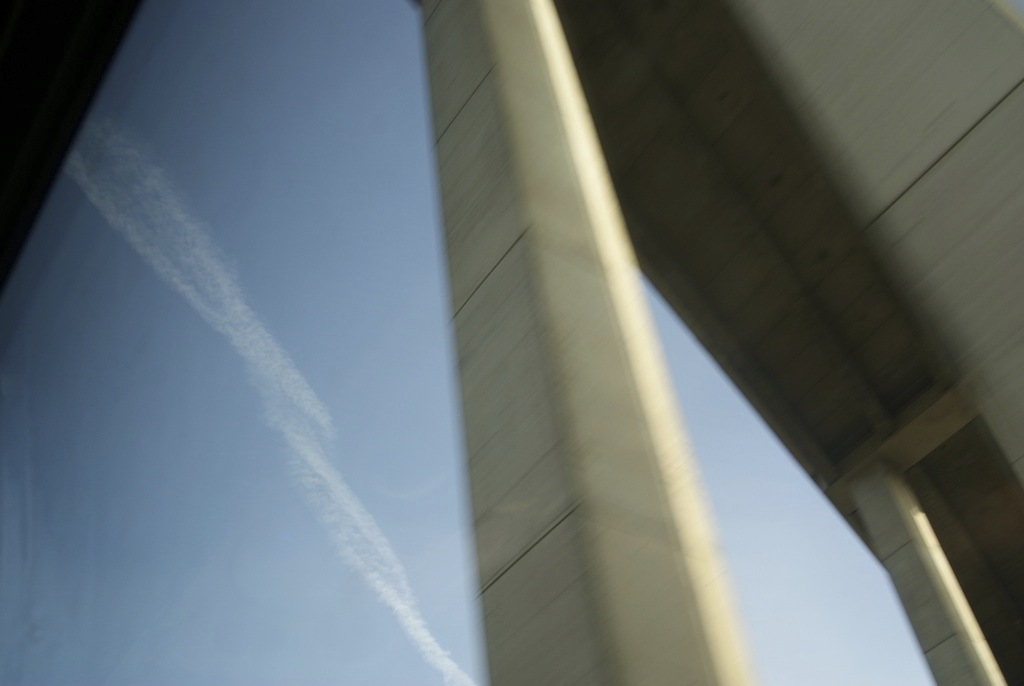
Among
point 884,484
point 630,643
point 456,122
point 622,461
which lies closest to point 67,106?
point 456,122

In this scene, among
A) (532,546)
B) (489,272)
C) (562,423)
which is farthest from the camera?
(489,272)

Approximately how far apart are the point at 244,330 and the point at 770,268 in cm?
1183

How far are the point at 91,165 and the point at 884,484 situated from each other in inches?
636

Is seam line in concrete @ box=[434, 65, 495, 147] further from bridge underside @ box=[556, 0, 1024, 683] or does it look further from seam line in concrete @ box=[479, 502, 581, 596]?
bridge underside @ box=[556, 0, 1024, 683]

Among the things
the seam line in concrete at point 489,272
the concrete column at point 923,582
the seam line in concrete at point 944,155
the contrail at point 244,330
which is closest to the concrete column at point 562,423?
the seam line in concrete at point 489,272

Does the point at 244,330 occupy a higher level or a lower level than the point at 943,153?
lower

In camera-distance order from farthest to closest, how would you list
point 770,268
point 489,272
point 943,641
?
1. point 943,641
2. point 770,268
3. point 489,272

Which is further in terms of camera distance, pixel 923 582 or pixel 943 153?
pixel 923 582

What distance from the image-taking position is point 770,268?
16984 mm

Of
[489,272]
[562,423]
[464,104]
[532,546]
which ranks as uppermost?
[562,423]

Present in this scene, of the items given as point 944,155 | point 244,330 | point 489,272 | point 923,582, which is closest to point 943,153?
point 944,155

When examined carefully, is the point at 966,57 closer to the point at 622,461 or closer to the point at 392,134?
the point at 622,461

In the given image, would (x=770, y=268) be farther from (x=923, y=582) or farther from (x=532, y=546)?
(x=532, y=546)

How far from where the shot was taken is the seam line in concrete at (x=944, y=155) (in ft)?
18.0
